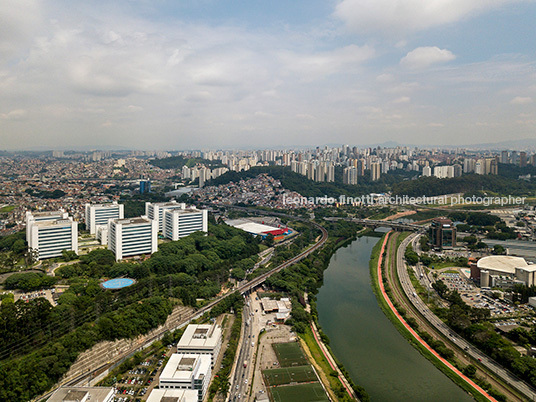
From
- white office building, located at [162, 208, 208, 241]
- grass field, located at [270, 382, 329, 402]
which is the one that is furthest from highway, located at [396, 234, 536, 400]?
white office building, located at [162, 208, 208, 241]

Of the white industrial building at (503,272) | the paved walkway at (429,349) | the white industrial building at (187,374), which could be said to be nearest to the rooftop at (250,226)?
the paved walkway at (429,349)

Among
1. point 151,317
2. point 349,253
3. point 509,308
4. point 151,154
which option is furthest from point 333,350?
point 151,154

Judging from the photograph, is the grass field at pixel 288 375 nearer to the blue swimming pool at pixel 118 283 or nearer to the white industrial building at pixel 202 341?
the white industrial building at pixel 202 341

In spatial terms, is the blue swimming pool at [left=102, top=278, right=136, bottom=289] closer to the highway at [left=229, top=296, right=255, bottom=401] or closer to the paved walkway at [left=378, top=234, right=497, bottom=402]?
the highway at [left=229, top=296, right=255, bottom=401]

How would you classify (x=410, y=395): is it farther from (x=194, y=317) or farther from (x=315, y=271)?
(x=315, y=271)

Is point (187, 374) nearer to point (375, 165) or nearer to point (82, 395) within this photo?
point (82, 395)

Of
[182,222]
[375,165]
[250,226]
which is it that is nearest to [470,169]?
[375,165]
